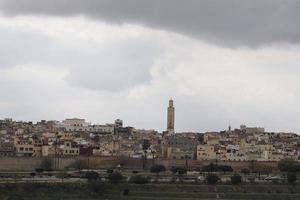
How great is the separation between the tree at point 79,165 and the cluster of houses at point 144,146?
9065 mm

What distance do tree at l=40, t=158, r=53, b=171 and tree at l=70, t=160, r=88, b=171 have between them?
7.14 ft

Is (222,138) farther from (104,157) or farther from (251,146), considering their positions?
(104,157)

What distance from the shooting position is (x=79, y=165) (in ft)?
258

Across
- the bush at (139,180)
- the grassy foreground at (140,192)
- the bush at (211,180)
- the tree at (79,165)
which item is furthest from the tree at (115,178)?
the tree at (79,165)

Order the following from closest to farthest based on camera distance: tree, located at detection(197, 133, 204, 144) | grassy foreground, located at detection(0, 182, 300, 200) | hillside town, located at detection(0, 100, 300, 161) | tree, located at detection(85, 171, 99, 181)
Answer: grassy foreground, located at detection(0, 182, 300, 200)
tree, located at detection(85, 171, 99, 181)
hillside town, located at detection(0, 100, 300, 161)
tree, located at detection(197, 133, 204, 144)

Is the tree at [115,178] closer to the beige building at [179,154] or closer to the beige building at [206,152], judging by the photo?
the beige building at [206,152]

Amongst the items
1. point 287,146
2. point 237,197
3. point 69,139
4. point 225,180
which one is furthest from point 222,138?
point 237,197

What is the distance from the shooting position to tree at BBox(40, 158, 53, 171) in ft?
249

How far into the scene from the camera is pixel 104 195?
60.0 meters

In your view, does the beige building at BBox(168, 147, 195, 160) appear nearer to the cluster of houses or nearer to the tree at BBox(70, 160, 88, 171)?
the cluster of houses

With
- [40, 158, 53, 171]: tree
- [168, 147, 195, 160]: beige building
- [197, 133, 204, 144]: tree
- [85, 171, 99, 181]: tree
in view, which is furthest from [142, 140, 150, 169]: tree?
[85, 171, 99, 181]: tree

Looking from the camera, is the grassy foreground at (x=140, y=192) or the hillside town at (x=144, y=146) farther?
the hillside town at (x=144, y=146)

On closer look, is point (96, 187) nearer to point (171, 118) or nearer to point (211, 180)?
point (211, 180)

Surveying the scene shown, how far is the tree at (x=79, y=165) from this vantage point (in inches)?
3088
